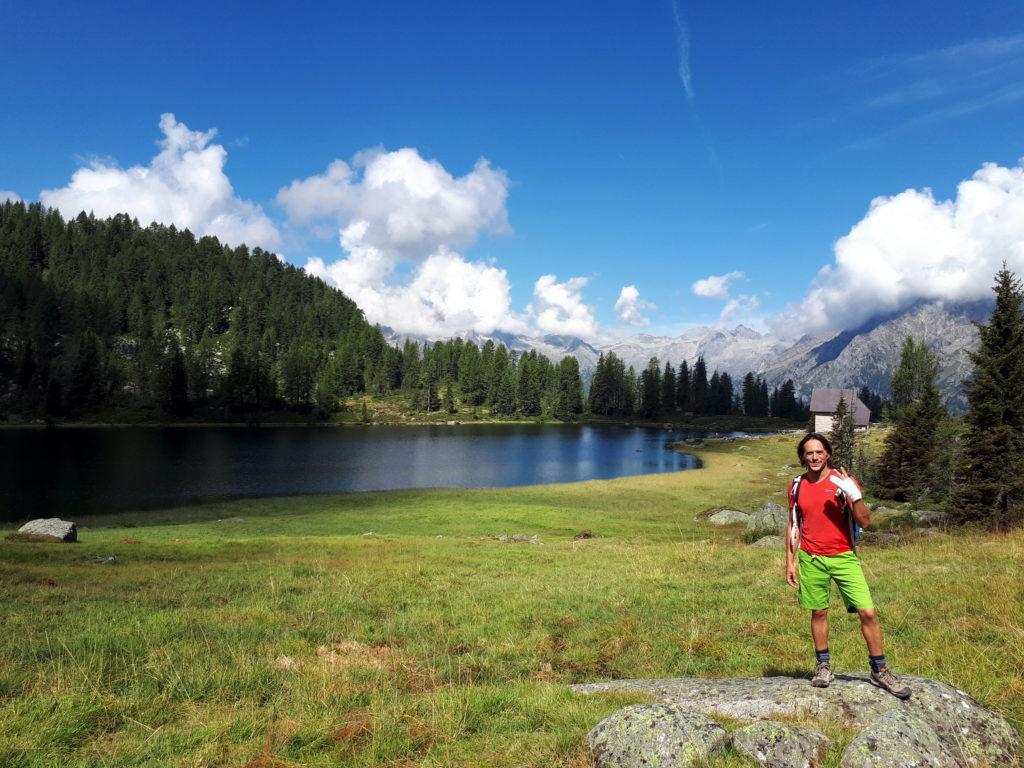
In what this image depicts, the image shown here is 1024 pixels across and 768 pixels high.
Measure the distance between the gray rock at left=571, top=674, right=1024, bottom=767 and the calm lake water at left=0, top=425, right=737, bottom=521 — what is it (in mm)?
63260

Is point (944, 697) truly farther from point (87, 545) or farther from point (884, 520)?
point (884, 520)

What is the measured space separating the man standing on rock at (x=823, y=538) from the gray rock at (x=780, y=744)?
2417 mm

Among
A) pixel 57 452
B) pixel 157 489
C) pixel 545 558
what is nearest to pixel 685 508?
pixel 545 558

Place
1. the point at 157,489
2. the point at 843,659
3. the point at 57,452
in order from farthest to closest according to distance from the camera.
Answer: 1. the point at 57,452
2. the point at 157,489
3. the point at 843,659

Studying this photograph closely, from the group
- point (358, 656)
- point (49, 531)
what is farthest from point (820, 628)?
point (49, 531)

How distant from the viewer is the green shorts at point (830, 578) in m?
8.30

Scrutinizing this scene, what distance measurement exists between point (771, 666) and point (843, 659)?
1.29 metres

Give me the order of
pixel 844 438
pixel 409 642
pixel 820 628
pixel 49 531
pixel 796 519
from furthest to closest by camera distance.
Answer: pixel 844 438 < pixel 49 531 < pixel 409 642 < pixel 796 519 < pixel 820 628

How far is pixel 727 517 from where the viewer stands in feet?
156

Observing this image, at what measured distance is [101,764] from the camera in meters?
6.46

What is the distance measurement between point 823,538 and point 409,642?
364 inches

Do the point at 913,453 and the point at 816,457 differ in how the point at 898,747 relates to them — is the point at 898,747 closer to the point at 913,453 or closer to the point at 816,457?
the point at 816,457

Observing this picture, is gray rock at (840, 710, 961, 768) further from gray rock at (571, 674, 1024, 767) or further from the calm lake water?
the calm lake water

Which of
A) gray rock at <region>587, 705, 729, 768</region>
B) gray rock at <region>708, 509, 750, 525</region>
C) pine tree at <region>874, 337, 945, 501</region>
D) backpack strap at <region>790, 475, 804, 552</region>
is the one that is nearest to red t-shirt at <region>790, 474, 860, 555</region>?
backpack strap at <region>790, 475, 804, 552</region>
